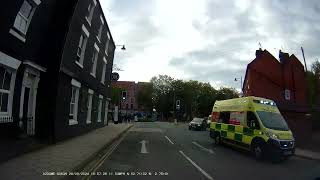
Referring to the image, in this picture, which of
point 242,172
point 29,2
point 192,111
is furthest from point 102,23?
point 192,111

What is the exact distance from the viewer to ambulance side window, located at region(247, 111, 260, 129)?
1933 cm

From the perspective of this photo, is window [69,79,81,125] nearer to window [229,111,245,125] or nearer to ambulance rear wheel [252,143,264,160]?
window [229,111,245,125]

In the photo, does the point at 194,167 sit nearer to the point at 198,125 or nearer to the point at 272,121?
the point at 272,121

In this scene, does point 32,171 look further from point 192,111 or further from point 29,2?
point 192,111

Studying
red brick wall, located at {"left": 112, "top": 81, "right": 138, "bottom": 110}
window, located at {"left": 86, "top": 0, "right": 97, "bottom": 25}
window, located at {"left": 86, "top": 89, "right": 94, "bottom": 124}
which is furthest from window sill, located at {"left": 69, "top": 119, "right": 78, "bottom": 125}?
red brick wall, located at {"left": 112, "top": 81, "right": 138, "bottom": 110}

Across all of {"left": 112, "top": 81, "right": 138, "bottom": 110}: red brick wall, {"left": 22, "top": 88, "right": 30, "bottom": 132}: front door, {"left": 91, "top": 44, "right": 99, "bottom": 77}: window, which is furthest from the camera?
{"left": 112, "top": 81, "right": 138, "bottom": 110}: red brick wall

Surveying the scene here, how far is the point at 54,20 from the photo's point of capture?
1850 centimetres

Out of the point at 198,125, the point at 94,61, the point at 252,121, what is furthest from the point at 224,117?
the point at 198,125

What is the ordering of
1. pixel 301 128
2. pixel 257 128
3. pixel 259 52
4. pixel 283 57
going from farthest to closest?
pixel 259 52
pixel 283 57
pixel 301 128
pixel 257 128

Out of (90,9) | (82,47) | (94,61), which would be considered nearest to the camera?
(82,47)

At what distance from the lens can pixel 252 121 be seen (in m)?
19.6

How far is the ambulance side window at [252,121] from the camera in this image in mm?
19328

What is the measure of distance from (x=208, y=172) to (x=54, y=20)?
9366 mm

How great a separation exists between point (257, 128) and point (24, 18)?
33.9 ft
